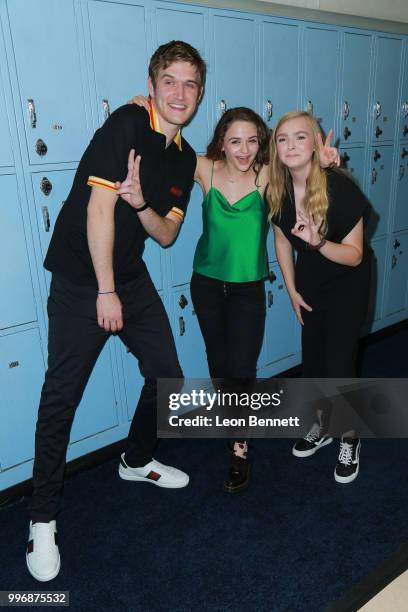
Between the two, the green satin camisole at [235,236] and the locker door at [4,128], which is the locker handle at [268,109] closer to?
the green satin camisole at [235,236]

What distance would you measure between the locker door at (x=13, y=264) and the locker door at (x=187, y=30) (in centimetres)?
95

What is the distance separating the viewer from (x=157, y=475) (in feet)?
7.88

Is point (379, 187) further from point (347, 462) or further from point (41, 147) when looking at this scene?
point (41, 147)

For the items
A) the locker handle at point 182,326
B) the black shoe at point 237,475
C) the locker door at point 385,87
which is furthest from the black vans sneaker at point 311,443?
the locker door at point 385,87

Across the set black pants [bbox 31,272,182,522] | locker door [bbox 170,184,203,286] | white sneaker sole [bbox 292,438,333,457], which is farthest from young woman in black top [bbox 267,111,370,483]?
black pants [bbox 31,272,182,522]

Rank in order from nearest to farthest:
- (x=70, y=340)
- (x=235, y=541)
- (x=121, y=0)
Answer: (x=70, y=340) < (x=235, y=541) < (x=121, y=0)

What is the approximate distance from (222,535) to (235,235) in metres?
1.25

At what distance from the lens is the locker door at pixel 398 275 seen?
397 cm

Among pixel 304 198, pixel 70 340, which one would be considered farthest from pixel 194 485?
pixel 304 198

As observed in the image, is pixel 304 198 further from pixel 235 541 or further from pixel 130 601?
pixel 130 601

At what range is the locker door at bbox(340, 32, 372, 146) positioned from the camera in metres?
3.24

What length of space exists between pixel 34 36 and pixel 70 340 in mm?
1191

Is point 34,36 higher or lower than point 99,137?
higher

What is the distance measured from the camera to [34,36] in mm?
2016
